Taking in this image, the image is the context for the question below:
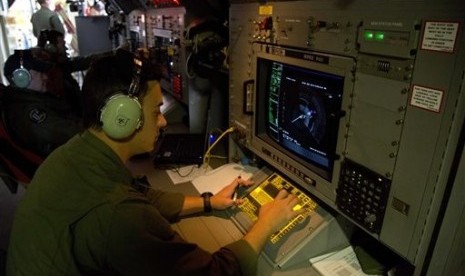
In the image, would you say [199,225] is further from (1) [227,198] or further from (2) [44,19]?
(2) [44,19]

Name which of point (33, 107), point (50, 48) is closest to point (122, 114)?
point (33, 107)

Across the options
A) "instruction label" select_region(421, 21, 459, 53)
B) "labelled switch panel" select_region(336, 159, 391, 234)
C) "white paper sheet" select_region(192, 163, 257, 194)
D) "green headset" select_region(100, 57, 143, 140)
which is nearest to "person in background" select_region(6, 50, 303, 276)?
"green headset" select_region(100, 57, 143, 140)

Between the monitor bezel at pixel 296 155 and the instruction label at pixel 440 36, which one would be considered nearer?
the instruction label at pixel 440 36

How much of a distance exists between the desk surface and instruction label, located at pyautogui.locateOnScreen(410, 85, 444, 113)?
0.57m

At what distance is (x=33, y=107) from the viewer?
2047 millimetres

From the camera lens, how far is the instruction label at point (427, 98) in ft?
2.23

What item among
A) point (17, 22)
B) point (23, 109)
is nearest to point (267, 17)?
point (23, 109)

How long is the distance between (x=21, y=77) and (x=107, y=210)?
168cm

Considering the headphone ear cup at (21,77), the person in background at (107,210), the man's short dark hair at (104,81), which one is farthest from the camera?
the headphone ear cup at (21,77)

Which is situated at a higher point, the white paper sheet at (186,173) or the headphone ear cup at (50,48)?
the headphone ear cup at (50,48)

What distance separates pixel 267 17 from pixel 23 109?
166 cm

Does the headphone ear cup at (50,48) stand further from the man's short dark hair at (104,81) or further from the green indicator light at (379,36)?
the green indicator light at (379,36)

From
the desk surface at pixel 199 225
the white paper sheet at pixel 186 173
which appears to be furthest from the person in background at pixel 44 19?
the white paper sheet at pixel 186 173

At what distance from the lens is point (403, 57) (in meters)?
0.73
